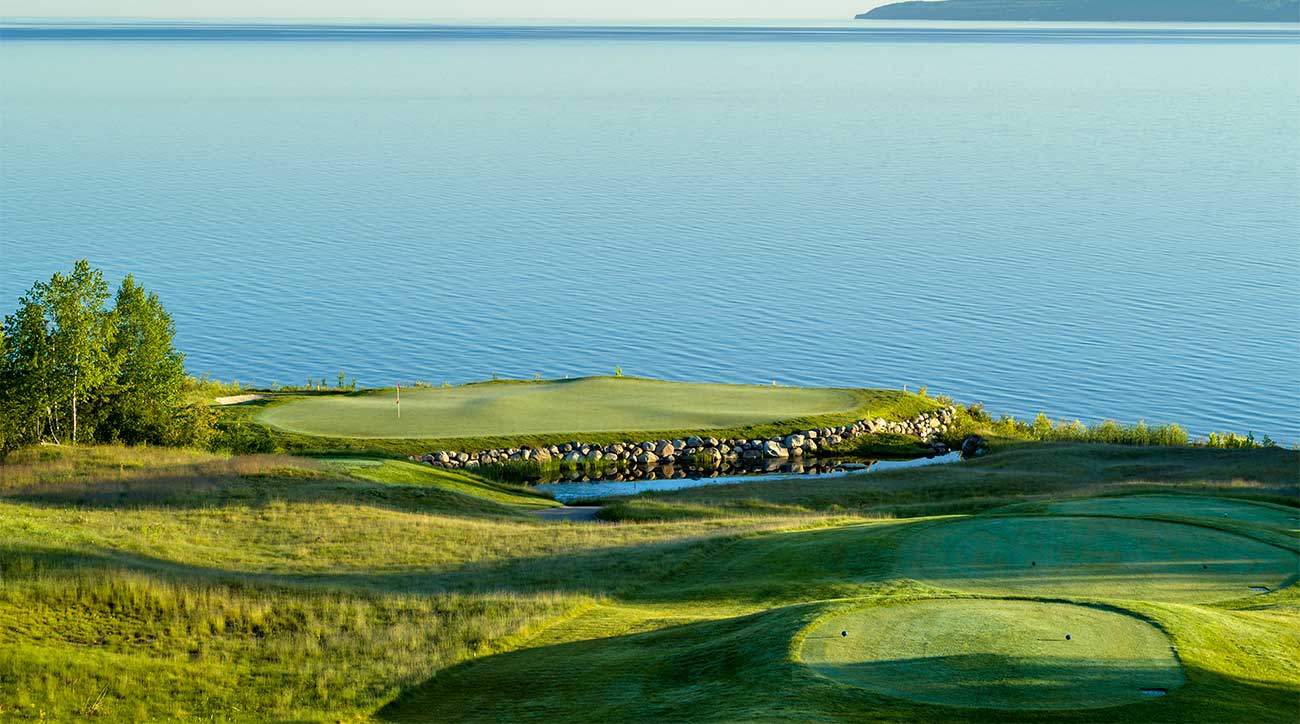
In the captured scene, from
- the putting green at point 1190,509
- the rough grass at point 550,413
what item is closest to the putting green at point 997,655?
the putting green at point 1190,509

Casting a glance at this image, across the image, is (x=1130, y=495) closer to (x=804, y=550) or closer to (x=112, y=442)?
(x=804, y=550)

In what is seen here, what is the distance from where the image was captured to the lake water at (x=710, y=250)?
6962 cm

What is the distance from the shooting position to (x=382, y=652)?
20.4 meters

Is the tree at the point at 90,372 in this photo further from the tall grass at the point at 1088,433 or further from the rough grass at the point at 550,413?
the tall grass at the point at 1088,433

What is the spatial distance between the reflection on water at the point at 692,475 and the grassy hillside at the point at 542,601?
7563 mm

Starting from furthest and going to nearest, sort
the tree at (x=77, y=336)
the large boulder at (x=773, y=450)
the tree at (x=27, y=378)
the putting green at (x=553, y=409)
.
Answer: the large boulder at (x=773, y=450) → the putting green at (x=553, y=409) → the tree at (x=77, y=336) → the tree at (x=27, y=378)

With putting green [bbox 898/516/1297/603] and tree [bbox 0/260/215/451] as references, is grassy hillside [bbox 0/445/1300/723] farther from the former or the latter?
tree [bbox 0/260/215/451]

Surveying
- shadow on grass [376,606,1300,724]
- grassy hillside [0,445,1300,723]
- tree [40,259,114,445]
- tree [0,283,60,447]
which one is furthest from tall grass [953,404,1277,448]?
shadow on grass [376,606,1300,724]

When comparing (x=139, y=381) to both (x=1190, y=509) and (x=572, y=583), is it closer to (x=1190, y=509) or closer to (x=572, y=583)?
(x=572, y=583)

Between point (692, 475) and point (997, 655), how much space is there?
31614mm

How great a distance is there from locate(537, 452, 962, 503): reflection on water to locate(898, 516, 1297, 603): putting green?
1907 centimetres

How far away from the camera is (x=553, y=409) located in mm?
50906

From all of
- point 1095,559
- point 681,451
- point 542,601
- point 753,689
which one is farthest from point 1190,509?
point 681,451

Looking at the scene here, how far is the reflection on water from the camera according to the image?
44781mm
